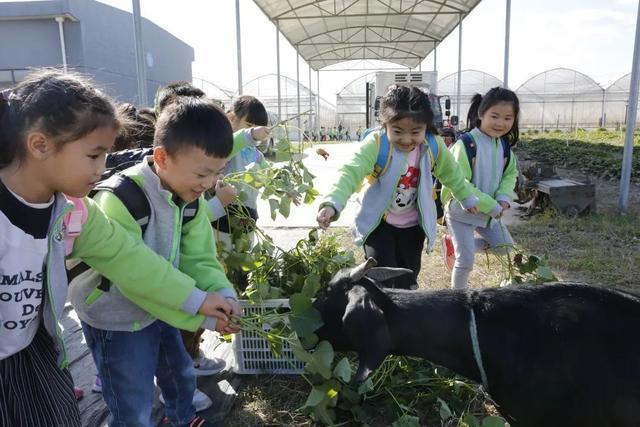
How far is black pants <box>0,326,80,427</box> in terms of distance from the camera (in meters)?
1.49

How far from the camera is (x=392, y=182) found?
10.2 ft

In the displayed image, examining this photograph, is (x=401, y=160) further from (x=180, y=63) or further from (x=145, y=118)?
(x=180, y=63)

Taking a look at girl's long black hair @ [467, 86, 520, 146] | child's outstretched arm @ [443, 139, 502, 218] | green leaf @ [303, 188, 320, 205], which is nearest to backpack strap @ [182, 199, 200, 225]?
green leaf @ [303, 188, 320, 205]

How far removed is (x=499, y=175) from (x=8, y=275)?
3.29 m

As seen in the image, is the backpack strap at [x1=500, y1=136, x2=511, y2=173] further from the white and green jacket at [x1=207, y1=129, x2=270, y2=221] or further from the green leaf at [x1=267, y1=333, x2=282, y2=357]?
the green leaf at [x1=267, y1=333, x2=282, y2=357]

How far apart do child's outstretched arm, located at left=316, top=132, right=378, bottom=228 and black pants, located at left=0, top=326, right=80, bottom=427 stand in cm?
140

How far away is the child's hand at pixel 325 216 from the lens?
8.72ft

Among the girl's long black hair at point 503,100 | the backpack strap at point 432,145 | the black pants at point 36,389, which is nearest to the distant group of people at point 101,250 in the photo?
the black pants at point 36,389

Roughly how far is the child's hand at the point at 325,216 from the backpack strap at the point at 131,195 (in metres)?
0.98

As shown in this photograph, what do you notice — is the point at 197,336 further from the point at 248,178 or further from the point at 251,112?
the point at 251,112

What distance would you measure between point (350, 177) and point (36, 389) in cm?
187

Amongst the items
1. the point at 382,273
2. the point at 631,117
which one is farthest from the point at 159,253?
the point at 631,117

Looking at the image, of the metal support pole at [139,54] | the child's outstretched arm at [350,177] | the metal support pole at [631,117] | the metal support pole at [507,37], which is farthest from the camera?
the metal support pole at [507,37]

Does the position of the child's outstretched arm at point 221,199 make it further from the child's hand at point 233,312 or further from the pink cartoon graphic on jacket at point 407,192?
the pink cartoon graphic on jacket at point 407,192
